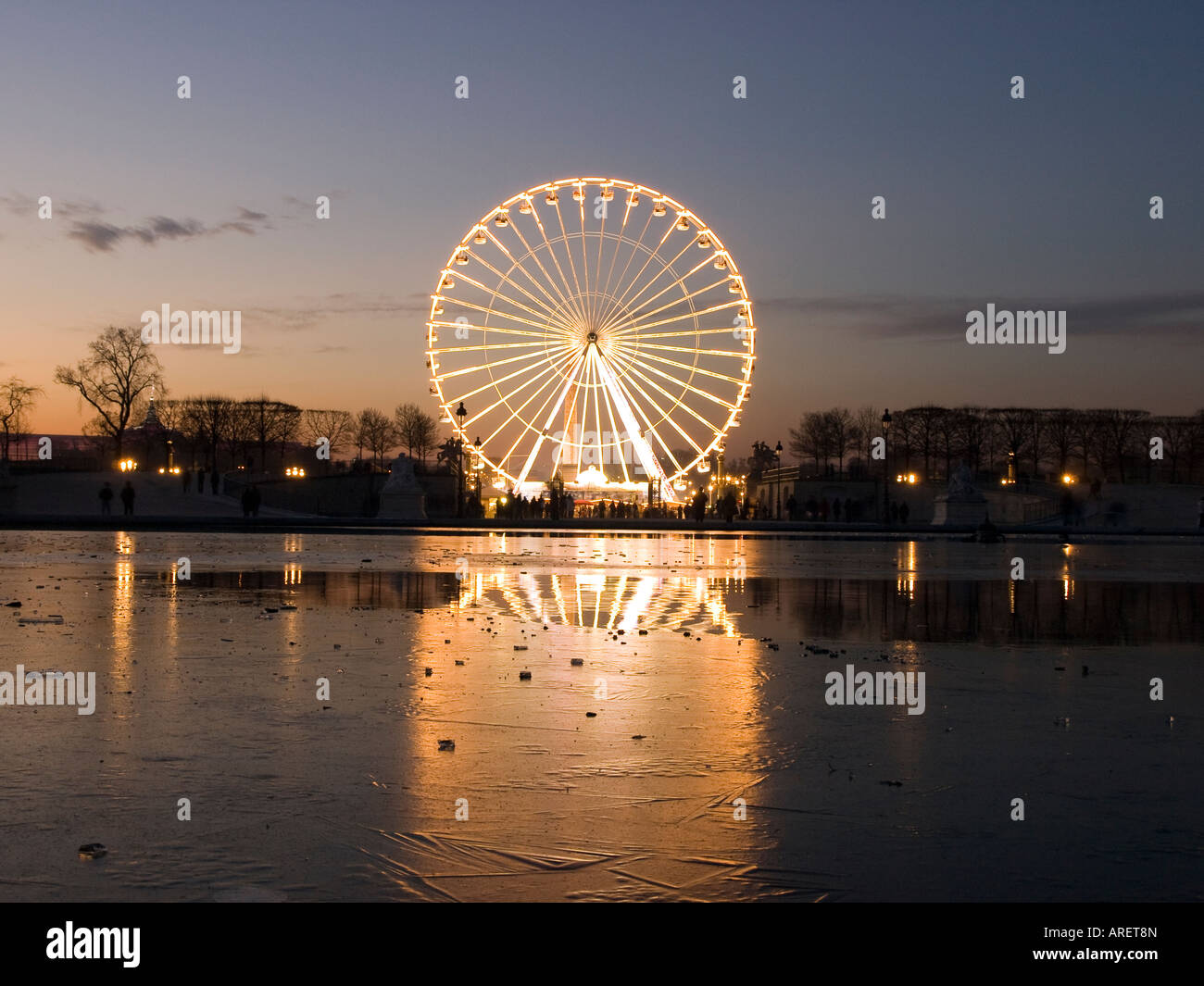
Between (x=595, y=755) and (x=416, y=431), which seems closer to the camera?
(x=595, y=755)

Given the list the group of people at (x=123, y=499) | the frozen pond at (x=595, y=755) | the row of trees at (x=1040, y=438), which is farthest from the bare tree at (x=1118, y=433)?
the frozen pond at (x=595, y=755)

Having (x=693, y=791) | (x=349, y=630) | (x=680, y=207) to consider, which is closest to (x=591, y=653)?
(x=349, y=630)

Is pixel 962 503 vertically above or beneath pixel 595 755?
above

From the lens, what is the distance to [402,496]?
49.2 m

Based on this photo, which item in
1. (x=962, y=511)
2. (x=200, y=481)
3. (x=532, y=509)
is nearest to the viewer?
A: (x=962, y=511)

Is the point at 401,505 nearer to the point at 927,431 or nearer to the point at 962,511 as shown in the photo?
the point at 962,511

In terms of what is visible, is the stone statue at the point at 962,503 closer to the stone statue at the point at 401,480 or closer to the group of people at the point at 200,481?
the stone statue at the point at 401,480

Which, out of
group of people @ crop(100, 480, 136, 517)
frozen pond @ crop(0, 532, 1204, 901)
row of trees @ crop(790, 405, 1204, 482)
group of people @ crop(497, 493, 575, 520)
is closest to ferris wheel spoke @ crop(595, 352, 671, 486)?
group of people @ crop(497, 493, 575, 520)

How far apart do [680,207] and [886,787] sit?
4214cm

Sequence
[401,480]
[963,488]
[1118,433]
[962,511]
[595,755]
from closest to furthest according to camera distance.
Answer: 1. [595,755]
2. [401,480]
3. [962,511]
4. [963,488]
5. [1118,433]

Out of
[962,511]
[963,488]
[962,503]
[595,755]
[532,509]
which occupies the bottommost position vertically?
[595,755]

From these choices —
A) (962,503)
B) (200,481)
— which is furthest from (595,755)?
(200,481)

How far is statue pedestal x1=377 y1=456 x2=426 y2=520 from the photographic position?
48.8m
